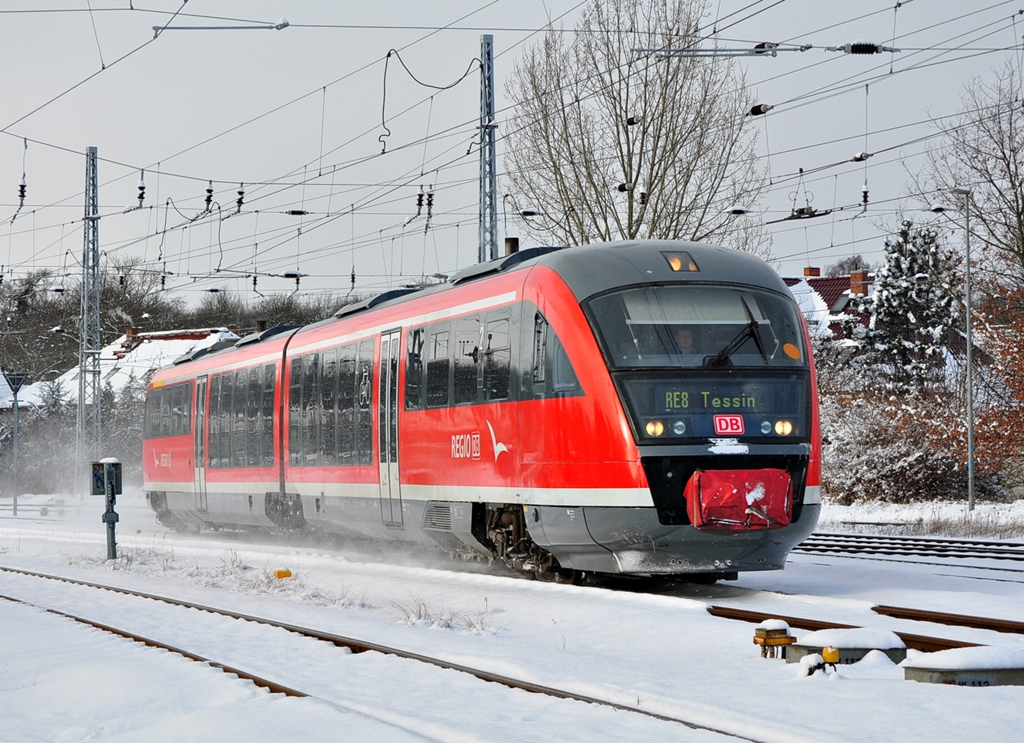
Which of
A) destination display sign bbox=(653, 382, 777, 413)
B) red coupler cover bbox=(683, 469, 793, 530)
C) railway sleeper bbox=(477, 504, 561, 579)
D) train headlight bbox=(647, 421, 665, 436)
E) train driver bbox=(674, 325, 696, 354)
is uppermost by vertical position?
train driver bbox=(674, 325, 696, 354)

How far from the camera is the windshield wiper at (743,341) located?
39.7ft

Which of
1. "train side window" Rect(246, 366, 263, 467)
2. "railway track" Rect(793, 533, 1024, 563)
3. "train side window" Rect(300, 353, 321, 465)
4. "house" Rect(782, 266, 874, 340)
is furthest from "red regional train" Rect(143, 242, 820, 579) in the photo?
"house" Rect(782, 266, 874, 340)

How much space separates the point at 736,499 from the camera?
11695 millimetres

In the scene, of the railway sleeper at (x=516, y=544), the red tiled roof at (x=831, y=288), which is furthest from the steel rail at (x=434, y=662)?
the red tiled roof at (x=831, y=288)

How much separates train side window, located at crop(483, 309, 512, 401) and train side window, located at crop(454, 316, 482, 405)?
203 mm

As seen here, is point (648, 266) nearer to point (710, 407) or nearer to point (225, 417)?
point (710, 407)

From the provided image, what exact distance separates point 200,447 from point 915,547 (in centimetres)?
1285

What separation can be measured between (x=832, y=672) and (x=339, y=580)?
8.31 meters

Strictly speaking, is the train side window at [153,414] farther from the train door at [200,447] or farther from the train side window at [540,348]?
the train side window at [540,348]

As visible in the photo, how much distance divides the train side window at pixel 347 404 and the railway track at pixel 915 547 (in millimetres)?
6587

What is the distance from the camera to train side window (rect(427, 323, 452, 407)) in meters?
14.8

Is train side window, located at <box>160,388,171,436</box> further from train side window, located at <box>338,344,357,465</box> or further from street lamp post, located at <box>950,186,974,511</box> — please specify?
street lamp post, located at <box>950,186,974,511</box>

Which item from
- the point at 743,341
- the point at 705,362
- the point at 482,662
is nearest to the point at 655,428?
the point at 705,362

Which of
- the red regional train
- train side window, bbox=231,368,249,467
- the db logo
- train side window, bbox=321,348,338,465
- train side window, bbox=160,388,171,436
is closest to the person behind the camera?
the red regional train
